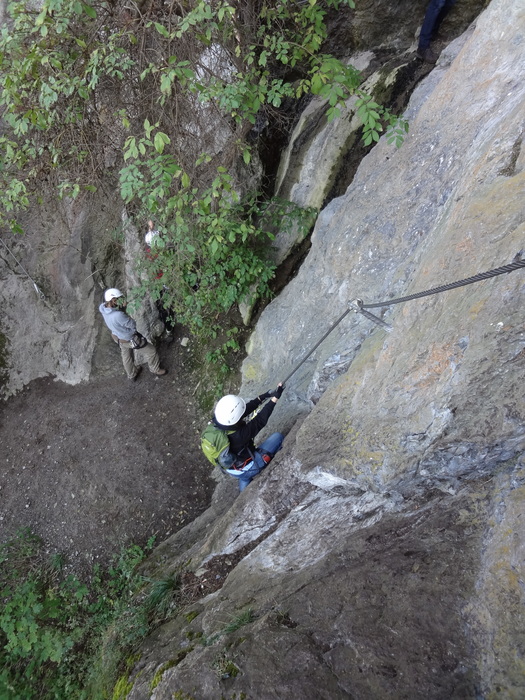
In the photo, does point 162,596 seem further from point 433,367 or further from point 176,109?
point 176,109

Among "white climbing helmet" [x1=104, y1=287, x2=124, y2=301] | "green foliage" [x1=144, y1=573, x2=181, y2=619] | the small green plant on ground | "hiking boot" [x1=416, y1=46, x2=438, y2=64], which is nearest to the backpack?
"green foliage" [x1=144, y1=573, x2=181, y2=619]

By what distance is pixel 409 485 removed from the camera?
3121 millimetres

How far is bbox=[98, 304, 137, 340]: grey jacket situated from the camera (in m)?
7.19

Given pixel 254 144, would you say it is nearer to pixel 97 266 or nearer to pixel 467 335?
pixel 97 266

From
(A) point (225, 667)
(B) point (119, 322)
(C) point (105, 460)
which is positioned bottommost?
(C) point (105, 460)

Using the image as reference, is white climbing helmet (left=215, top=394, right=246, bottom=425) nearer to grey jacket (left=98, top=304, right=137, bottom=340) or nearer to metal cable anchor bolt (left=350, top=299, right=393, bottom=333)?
metal cable anchor bolt (left=350, top=299, right=393, bottom=333)

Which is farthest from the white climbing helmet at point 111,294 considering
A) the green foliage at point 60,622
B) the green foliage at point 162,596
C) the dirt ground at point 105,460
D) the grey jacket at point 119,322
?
the green foliage at point 162,596

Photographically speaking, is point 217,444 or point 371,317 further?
point 217,444

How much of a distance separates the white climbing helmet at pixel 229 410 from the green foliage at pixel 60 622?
94.5 inches

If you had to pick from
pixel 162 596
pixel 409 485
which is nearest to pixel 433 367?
pixel 409 485

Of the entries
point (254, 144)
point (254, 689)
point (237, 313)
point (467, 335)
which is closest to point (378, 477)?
point (467, 335)

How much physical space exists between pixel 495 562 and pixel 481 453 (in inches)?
25.2

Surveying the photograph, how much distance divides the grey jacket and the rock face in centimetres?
393

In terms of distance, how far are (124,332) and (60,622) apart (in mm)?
4479
